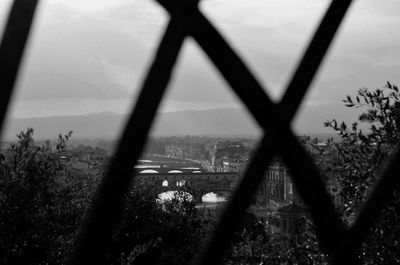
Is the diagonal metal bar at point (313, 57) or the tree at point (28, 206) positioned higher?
the diagonal metal bar at point (313, 57)

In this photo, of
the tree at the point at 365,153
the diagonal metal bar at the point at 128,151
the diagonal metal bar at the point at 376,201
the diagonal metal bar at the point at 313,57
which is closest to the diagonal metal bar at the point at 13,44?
the diagonal metal bar at the point at 128,151

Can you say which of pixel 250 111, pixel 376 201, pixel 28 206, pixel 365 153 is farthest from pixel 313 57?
pixel 28 206

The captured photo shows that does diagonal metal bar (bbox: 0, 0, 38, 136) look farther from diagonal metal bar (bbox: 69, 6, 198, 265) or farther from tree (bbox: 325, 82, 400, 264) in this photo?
tree (bbox: 325, 82, 400, 264)

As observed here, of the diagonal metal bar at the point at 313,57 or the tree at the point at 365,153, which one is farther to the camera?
the tree at the point at 365,153

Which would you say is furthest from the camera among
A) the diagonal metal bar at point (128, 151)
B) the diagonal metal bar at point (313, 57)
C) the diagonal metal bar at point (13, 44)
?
the diagonal metal bar at point (313, 57)

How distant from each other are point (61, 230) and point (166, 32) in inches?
242

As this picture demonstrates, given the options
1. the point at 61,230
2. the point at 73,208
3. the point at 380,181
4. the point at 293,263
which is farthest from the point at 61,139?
the point at 380,181

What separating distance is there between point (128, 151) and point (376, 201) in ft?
2.47

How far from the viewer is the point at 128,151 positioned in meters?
1.05

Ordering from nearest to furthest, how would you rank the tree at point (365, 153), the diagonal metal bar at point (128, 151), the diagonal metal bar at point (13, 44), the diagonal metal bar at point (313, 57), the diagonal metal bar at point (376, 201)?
the diagonal metal bar at point (13, 44) → the diagonal metal bar at point (128, 151) → the diagonal metal bar at point (313, 57) → the diagonal metal bar at point (376, 201) → the tree at point (365, 153)

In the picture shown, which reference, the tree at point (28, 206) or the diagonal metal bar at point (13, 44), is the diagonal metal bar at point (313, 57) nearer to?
the diagonal metal bar at point (13, 44)

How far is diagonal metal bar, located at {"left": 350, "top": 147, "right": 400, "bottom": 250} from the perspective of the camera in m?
1.35

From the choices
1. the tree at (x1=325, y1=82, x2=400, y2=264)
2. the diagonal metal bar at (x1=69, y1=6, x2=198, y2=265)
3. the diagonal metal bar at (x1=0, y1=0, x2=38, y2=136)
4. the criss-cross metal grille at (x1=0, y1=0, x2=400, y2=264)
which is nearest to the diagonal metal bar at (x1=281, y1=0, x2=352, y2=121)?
the criss-cross metal grille at (x1=0, y1=0, x2=400, y2=264)

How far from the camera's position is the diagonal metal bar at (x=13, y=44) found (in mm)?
911
